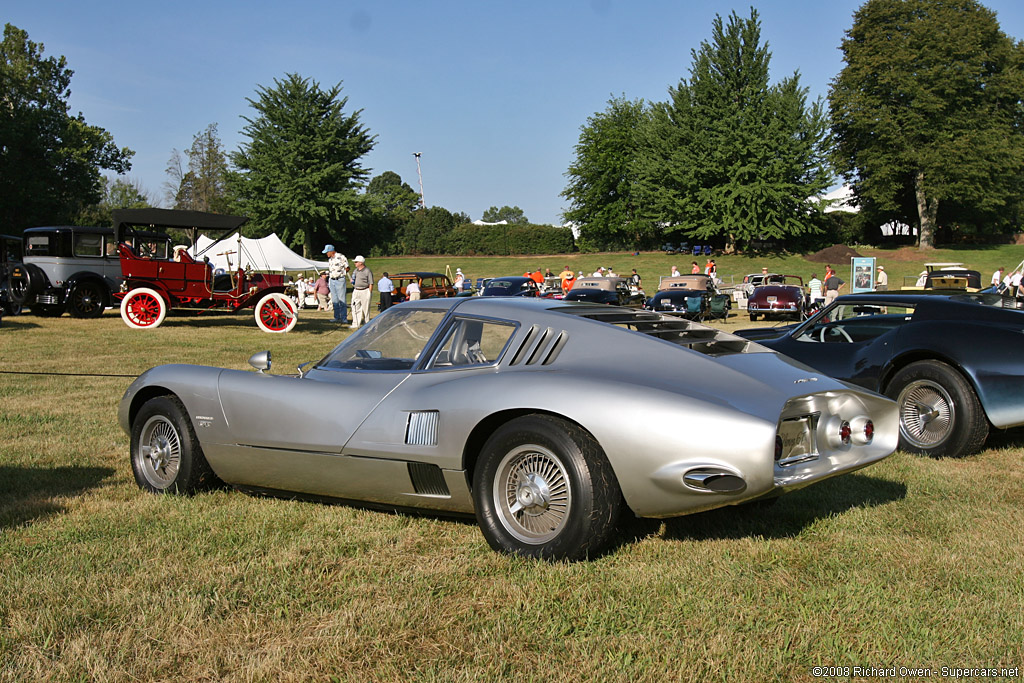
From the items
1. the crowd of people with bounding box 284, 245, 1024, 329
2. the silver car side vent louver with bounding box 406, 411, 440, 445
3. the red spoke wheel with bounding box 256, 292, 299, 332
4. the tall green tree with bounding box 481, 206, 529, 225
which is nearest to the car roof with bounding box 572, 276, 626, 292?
the crowd of people with bounding box 284, 245, 1024, 329

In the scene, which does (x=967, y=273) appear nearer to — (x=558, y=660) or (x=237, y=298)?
(x=237, y=298)

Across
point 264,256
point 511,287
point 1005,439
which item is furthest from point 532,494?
point 264,256

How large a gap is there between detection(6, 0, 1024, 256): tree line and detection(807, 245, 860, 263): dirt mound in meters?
2.07

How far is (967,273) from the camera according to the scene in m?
31.8

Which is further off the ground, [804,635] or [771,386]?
[771,386]

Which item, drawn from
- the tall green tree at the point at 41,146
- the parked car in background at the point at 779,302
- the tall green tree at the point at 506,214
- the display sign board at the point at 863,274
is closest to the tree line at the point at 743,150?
the tall green tree at the point at 41,146

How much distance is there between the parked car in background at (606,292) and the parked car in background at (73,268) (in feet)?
42.1

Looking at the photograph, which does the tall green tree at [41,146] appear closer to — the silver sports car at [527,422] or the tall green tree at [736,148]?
the tall green tree at [736,148]

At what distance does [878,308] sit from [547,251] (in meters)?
57.6

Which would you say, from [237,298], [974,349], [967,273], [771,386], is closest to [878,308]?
[974,349]

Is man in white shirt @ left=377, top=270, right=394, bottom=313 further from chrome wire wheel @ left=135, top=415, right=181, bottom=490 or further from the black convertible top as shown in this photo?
chrome wire wheel @ left=135, top=415, right=181, bottom=490

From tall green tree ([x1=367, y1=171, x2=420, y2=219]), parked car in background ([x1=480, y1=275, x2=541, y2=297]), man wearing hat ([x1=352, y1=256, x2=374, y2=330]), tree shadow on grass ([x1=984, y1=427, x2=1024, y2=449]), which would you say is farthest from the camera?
tall green tree ([x1=367, y1=171, x2=420, y2=219])

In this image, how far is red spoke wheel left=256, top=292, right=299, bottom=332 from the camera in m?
17.0

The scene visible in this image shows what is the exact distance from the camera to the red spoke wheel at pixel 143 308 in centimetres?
1645
